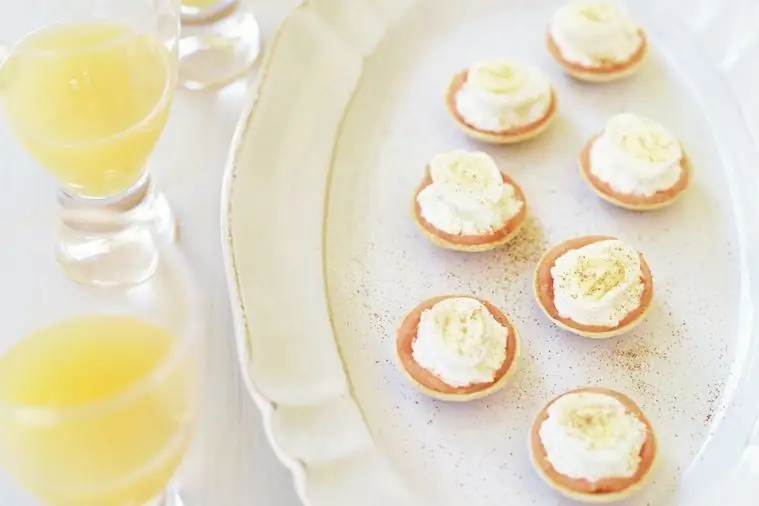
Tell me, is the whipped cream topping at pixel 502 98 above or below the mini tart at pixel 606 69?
below

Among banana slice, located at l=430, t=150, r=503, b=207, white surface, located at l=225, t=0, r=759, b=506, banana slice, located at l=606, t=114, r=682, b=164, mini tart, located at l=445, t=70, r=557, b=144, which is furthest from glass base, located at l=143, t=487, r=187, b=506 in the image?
banana slice, located at l=606, t=114, r=682, b=164

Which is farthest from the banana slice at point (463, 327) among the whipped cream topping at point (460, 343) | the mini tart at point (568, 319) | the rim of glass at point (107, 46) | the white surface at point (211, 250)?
the rim of glass at point (107, 46)

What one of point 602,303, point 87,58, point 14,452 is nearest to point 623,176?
point 602,303

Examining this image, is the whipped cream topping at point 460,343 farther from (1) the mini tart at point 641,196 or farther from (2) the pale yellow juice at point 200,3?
(2) the pale yellow juice at point 200,3

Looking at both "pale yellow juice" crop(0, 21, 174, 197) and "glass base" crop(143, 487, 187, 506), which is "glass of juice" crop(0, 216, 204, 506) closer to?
"glass base" crop(143, 487, 187, 506)

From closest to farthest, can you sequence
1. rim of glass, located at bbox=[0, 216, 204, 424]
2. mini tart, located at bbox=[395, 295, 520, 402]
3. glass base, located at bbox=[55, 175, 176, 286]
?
rim of glass, located at bbox=[0, 216, 204, 424]
mini tart, located at bbox=[395, 295, 520, 402]
glass base, located at bbox=[55, 175, 176, 286]

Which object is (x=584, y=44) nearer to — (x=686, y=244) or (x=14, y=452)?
(x=686, y=244)
